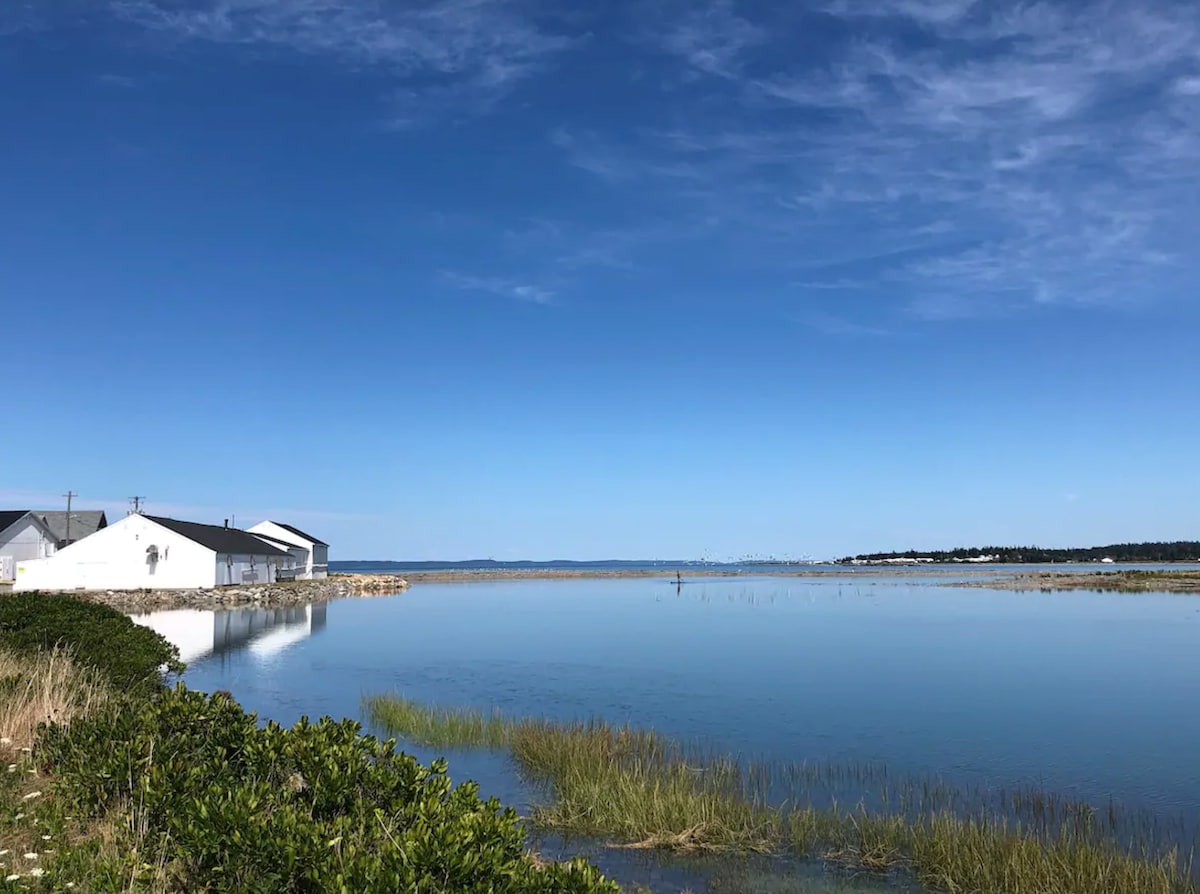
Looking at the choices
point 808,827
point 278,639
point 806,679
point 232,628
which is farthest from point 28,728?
point 232,628

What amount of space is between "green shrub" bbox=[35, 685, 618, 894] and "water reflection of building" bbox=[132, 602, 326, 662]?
22.0 metres

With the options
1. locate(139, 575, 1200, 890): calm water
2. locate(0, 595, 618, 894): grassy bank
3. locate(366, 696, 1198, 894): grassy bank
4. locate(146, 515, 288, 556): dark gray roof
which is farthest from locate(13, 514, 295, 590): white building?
locate(0, 595, 618, 894): grassy bank

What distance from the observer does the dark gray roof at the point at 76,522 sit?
86.7 meters

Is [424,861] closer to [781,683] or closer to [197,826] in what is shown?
[197,826]

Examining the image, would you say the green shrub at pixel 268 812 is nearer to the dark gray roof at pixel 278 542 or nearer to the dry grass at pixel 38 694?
the dry grass at pixel 38 694

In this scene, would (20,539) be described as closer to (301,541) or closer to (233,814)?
(301,541)

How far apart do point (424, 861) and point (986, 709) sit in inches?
817

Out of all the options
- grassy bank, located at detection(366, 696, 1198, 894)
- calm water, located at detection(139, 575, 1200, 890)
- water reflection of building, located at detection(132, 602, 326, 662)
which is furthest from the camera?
water reflection of building, located at detection(132, 602, 326, 662)

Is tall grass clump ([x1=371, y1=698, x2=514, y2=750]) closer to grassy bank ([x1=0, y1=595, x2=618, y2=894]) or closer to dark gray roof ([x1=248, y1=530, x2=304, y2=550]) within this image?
grassy bank ([x1=0, y1=595, x2=618, y2=894])

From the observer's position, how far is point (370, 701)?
22.4 m

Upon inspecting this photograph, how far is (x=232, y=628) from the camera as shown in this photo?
42438mm

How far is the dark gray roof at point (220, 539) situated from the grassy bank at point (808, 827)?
2064 inches

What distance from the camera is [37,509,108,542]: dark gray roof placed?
284ft

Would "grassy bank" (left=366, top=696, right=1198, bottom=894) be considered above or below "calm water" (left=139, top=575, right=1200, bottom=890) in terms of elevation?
above
